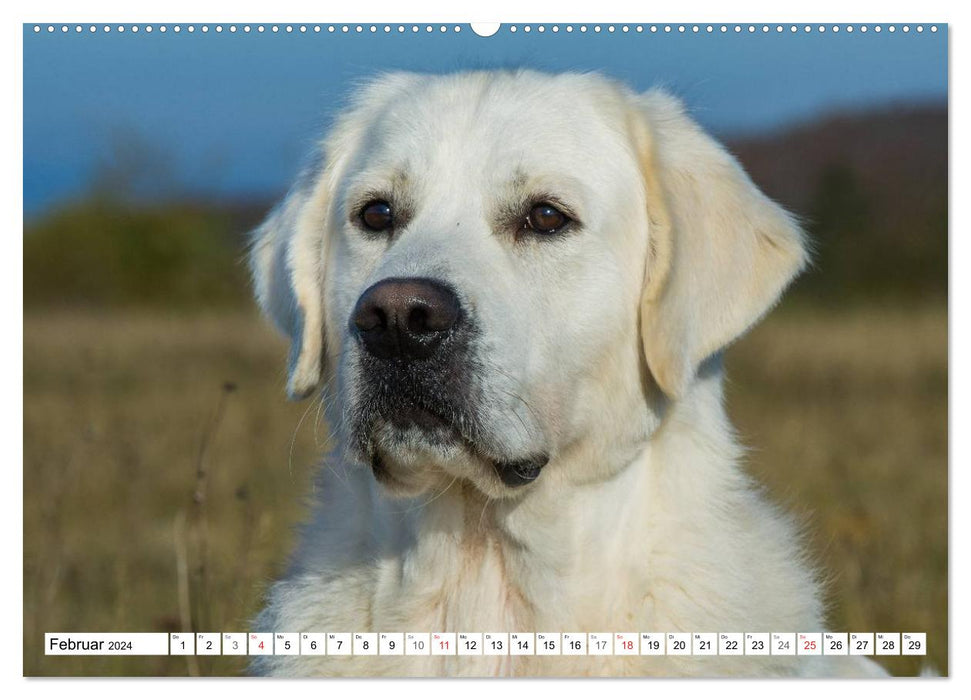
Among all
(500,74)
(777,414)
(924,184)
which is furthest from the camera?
(777,414)

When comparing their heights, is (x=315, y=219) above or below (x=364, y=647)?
above

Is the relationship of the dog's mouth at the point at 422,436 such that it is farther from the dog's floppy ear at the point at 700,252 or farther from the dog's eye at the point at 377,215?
the dog's eye at the point at 377,215

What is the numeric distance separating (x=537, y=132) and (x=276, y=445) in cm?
551

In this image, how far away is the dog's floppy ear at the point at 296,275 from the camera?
4.19m

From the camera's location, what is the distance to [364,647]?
4.10 m

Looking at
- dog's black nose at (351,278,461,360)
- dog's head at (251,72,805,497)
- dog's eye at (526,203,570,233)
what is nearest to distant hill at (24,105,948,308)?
dog's head at (251,72,805,497)

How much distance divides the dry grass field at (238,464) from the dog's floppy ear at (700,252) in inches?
18.6

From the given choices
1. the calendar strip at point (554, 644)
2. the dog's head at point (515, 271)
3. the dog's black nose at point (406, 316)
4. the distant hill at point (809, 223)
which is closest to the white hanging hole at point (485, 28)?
the dog's head at point (515, 271)

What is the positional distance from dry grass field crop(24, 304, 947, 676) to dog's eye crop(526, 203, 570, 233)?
2.86 ft

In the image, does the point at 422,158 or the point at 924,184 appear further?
the point at 924,184

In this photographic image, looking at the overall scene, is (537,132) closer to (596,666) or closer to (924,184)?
(596,666)

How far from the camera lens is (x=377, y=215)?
13.4 ft

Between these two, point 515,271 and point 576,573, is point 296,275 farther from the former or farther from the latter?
point 576,573

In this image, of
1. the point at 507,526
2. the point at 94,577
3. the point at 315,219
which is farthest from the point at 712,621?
the point at 94,577
